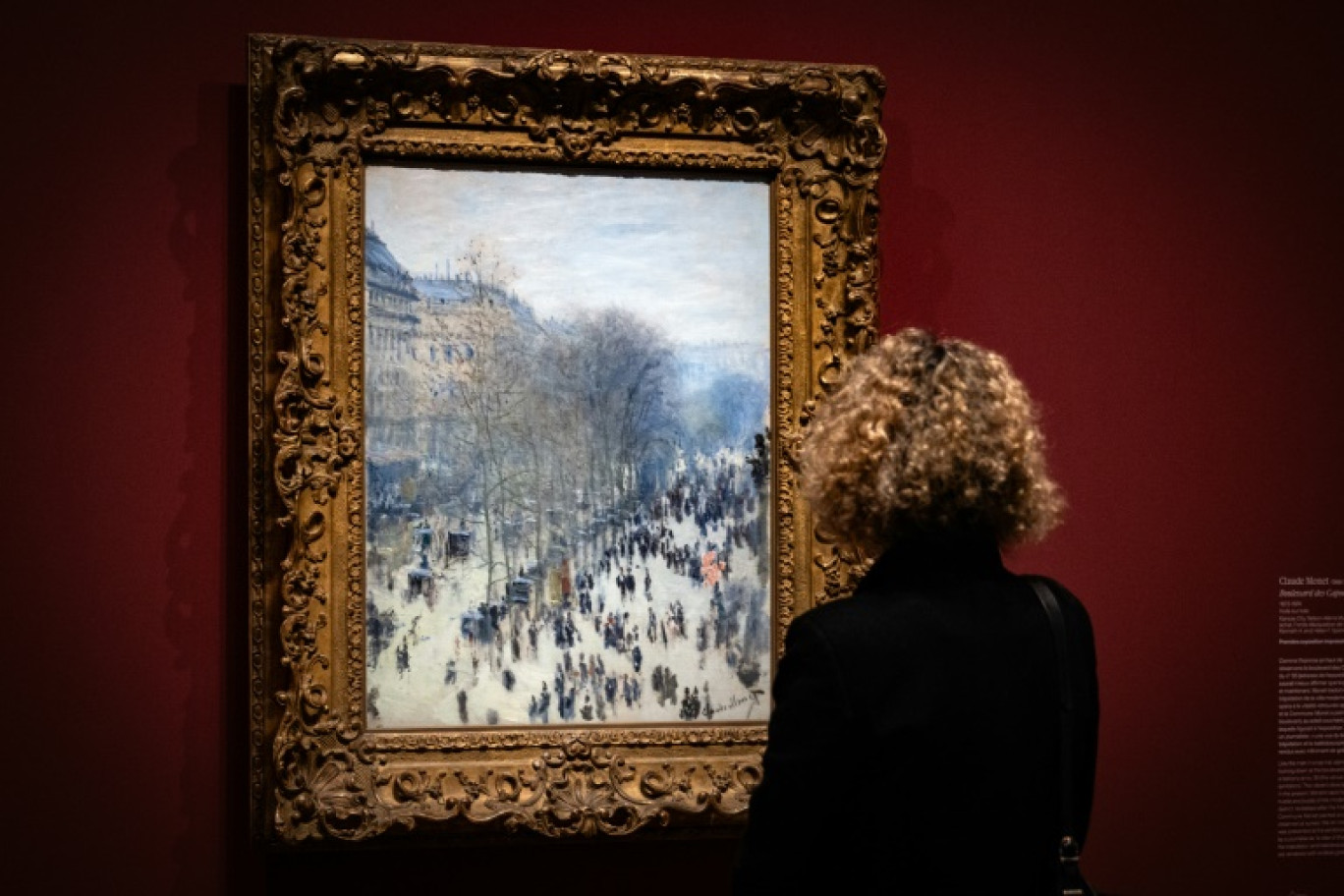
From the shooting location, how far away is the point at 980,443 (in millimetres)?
2090

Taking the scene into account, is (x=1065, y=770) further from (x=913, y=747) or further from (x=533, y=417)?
(x=533, y=417)

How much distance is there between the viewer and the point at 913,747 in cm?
196

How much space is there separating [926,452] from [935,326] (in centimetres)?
137

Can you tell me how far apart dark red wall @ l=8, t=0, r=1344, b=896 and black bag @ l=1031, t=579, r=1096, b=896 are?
4.30ft

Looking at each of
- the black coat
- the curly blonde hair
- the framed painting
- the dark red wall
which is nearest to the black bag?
the black coat

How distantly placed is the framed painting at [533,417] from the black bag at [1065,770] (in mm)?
1120

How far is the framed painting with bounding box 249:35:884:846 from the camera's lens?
3.00 metres

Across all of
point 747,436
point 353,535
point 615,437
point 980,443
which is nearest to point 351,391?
point 353,535

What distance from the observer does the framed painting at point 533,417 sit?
300cm
